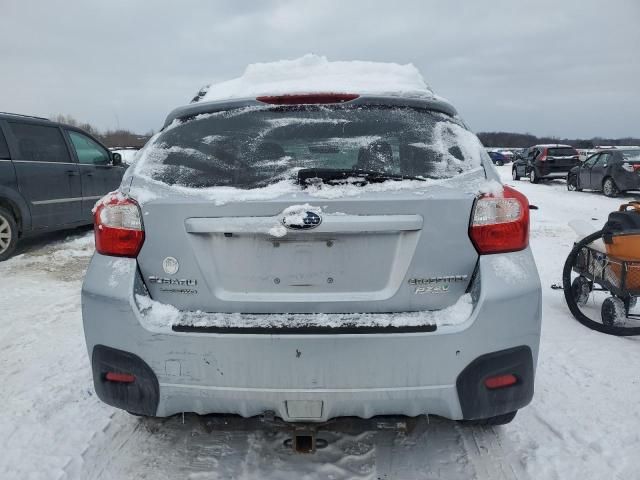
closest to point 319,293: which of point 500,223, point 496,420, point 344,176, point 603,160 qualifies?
point 344,176

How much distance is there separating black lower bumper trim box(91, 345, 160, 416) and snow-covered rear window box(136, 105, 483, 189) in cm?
77

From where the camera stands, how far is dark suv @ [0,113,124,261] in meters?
6.64

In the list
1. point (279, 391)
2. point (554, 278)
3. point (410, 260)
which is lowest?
point (554, 278)

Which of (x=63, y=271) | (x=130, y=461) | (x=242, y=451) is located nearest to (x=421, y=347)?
(x=242, y=451)

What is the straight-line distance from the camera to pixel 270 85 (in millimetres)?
2643

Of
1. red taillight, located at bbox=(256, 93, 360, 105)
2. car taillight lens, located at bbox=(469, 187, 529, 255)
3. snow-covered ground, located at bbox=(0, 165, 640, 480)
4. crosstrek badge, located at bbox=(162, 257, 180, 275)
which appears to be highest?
red taillight, located at bbox=(256, 93, 360, 105)

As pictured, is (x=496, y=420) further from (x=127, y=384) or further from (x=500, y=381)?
(x=127, y=384)

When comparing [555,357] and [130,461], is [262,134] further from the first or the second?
[555,357]

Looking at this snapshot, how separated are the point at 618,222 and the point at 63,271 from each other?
20.1 feet

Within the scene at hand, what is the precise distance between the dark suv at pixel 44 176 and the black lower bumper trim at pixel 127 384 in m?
→ 5.49

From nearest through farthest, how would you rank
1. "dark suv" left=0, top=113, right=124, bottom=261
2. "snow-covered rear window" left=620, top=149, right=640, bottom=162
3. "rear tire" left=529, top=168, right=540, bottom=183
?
"dark suv" left=0, top=113, right=124, bottom=261 → "snow-covered rear window" left=620, top=149, right=640, bottom=162 → "rear tire" left=529, top=168, right=540, bottom=183

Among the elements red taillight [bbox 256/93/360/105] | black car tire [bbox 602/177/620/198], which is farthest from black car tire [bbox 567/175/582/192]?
red taillight [bbox 256/93/360/105]

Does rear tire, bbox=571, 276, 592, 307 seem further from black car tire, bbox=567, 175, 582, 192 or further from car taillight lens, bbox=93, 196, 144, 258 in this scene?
black car tire, bbox=567, 175, 582, 192

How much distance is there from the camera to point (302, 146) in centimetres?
227
